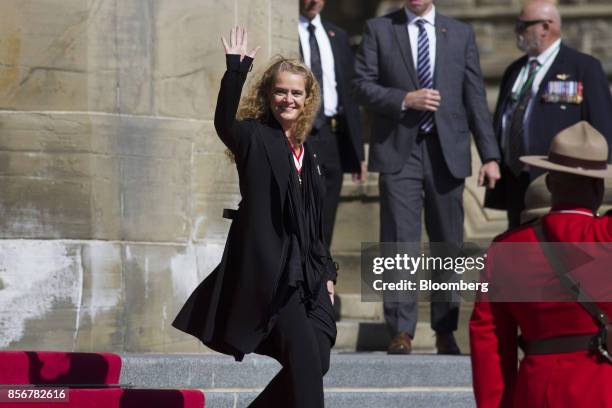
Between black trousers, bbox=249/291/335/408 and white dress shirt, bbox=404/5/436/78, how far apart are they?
321 centimetres

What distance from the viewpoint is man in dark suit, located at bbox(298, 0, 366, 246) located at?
9344 millimetres

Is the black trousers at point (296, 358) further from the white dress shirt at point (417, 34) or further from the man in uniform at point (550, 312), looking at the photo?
the white dress shirt at point (417, 34)

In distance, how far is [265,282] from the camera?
6.07m

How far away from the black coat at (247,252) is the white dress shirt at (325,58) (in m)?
3.19

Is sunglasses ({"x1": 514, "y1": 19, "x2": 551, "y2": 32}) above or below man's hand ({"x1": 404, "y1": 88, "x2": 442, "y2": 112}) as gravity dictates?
above

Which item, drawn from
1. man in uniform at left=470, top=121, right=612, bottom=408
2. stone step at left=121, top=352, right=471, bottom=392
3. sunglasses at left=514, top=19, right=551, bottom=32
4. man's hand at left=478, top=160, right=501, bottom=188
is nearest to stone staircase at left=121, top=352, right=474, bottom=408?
stone step at left=121, top=352, right=471, bottom=392

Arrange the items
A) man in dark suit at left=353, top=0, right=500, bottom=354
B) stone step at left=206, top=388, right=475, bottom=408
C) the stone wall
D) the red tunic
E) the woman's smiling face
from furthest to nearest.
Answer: man in dark suit at left=353, top=0, right=500, bottom=354
the stone wall
stone step at left=206, top=388, right=475, bottom=408
the woman's smiling face
the red tunic

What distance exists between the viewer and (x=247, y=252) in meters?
6.12

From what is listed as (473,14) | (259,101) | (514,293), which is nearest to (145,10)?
(259,101)

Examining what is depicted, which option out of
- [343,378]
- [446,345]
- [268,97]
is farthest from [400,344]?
[268,97]

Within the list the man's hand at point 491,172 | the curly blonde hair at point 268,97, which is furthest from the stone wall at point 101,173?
the curly blonde hair at point 268,97

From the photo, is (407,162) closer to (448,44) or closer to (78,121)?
(448,44)

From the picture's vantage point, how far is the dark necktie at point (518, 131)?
29.7 feet

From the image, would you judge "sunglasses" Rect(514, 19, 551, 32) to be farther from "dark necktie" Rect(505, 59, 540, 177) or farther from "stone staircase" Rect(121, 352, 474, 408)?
"stone staircase" Rect(121, 352, 474, 408)
